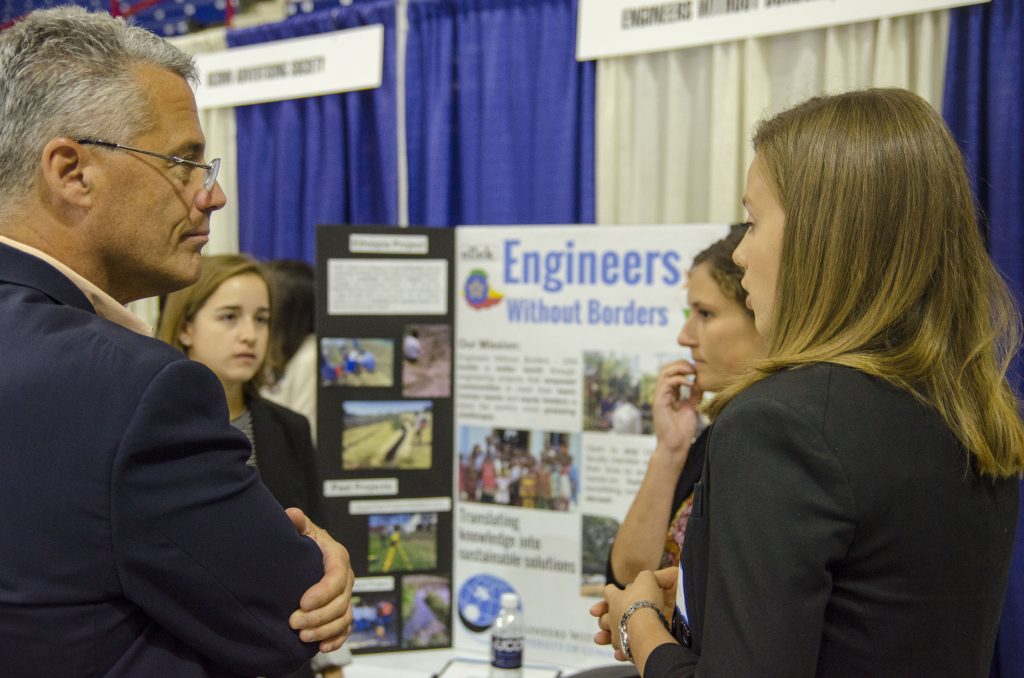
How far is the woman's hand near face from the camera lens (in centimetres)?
218

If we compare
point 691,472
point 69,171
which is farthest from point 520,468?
point 69,171

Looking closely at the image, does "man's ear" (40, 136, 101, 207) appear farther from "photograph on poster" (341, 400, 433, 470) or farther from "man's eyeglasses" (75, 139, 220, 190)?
"photograph on poster" (341, 400, 433, 470)

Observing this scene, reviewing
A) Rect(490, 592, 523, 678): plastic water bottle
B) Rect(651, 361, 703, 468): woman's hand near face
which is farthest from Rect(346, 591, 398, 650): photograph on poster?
Rect(651, 361, 703, 468): woman's hand near face

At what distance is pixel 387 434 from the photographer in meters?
2.88

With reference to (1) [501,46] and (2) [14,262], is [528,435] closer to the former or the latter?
(1) [501,46]

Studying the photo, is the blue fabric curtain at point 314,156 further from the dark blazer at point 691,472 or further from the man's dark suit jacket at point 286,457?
the dark blazer at point 691,472

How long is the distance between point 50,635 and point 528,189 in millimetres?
2806

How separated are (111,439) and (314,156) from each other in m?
3.27

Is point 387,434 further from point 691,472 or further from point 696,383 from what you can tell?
point 691,472

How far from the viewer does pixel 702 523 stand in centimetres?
105

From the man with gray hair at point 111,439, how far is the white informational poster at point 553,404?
5.29 feet

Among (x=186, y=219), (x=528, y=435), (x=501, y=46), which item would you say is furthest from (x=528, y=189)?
(x=186, y=219)

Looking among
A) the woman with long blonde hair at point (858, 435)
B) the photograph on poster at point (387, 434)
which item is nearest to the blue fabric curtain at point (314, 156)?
the photograph on poster at point (387, 434)

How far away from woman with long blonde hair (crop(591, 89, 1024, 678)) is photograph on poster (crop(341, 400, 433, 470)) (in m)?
1.84
